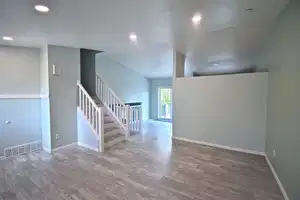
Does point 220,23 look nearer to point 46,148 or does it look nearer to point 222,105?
point 222,105

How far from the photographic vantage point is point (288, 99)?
248 centimetres

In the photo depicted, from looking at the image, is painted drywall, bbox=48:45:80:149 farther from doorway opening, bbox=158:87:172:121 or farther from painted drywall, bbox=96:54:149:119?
doorway opening, bbox=158:87:172:121

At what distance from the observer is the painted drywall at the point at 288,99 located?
219 cm

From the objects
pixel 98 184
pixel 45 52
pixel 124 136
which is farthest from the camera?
pixel 124 136

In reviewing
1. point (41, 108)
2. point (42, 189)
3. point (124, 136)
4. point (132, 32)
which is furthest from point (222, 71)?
point (42, 189)

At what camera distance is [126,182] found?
3004 mm

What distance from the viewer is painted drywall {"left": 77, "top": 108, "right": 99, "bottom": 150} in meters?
4.64

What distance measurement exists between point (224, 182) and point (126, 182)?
4.91ft

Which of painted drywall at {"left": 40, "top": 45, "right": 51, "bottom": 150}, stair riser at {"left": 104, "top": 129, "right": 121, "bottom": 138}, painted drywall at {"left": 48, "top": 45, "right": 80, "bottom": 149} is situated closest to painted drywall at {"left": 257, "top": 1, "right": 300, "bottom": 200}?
stair riser at {"left": 104, "top": 129, "right": 121, "bottom": 138}

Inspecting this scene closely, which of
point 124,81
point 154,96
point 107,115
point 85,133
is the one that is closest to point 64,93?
point 85,133

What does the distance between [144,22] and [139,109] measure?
3923 mm

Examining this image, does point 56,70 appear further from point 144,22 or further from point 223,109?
point 223,109

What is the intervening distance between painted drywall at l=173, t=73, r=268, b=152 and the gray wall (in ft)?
11.8

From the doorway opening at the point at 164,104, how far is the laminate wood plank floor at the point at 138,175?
542cm
